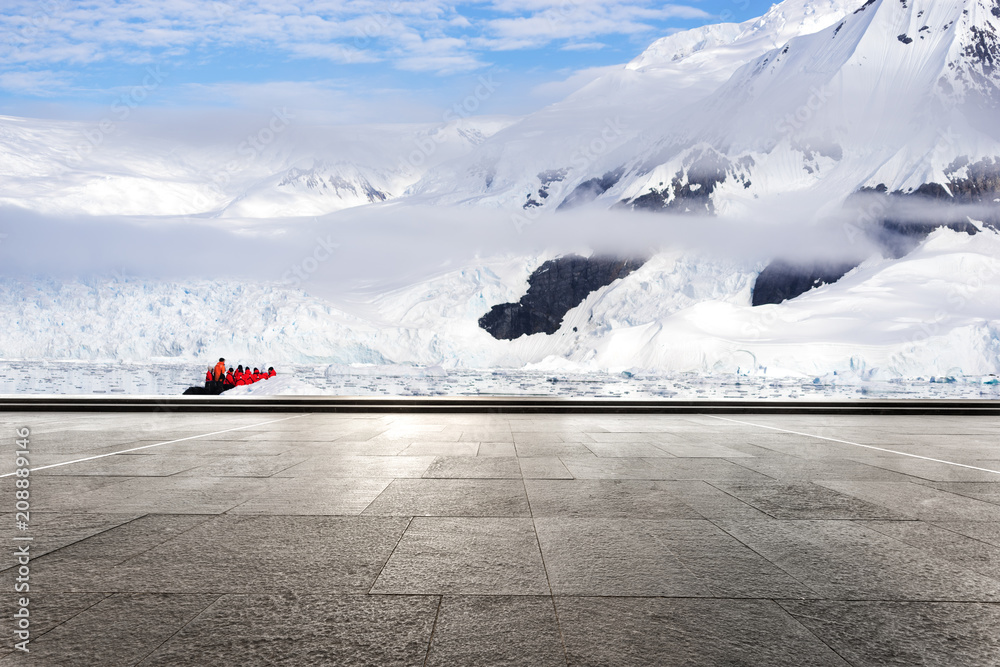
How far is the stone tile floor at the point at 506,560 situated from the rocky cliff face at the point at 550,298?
558ft

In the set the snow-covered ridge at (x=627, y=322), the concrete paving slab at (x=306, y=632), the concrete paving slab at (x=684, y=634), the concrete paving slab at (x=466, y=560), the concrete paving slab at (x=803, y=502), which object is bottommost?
the concrete paving slab at (x=306, y=632)

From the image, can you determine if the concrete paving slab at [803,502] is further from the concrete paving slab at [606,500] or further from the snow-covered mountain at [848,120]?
the snow-covered mountain at [848,120]

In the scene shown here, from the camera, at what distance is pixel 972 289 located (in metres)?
99.2

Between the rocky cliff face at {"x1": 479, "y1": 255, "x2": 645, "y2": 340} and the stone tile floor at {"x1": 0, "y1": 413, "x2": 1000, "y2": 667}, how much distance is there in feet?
558

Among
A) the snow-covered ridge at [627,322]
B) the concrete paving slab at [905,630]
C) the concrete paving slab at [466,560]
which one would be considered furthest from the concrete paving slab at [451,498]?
Answer: the snow-covered ridge at [627,322]

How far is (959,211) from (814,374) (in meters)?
78.8

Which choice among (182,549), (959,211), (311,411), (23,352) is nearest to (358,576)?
(182,549)

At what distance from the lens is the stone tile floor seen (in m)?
2.92

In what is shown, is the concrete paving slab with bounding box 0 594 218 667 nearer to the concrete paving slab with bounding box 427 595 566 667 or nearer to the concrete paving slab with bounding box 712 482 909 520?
the concrete paving slab with bounding box 427 595 566 667

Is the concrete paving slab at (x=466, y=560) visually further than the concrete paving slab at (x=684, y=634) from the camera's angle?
Yes

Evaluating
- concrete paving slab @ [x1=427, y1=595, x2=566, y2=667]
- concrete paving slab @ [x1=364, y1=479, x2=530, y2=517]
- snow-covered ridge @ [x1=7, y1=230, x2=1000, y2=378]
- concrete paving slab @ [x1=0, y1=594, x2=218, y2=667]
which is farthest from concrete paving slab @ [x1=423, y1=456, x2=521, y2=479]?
snow-covered ridge @ [x1=7, y1=230, x2=1000, y2=378]

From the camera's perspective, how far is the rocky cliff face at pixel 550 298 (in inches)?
7003

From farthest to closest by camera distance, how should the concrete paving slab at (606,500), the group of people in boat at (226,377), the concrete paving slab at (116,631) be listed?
the group of people in boat at (226,377)
the concrete paving slab at (606,500)
the concrete paving slab at (116,631)

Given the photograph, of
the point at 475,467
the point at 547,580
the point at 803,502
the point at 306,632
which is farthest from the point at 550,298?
the point at 306,632
